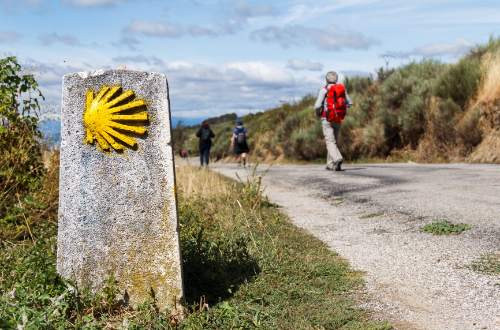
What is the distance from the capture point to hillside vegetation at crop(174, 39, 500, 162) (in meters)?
16.6

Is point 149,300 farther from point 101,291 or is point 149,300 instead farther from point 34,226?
point 34,226

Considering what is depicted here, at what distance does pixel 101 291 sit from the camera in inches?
175

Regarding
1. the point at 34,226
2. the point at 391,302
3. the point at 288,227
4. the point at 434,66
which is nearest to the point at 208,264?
the point at 391,302

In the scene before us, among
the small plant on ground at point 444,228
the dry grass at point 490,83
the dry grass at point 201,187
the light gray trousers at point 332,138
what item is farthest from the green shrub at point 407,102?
the small plant on ground at point 444,228

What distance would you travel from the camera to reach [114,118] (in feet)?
14.6

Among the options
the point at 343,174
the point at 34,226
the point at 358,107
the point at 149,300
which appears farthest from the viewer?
the point at 358,107

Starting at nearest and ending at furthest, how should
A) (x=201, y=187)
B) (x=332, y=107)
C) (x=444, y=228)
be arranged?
(x=444, y=228) → (x=201, y=187) → (x=332, y=107)

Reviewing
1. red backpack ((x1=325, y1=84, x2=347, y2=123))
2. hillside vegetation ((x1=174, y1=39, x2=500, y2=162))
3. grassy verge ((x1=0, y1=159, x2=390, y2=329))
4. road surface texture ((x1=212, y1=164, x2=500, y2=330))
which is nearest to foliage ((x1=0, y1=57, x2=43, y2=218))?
grassy verge ((x1=0, y1=159, x2=390, y2=329))

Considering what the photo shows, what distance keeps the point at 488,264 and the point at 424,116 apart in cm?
1386

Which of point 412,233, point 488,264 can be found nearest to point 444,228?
point 412,233

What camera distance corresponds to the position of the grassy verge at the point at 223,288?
4.24 m

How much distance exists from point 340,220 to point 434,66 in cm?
1444

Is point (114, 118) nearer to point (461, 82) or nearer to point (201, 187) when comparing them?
point (201, 187)

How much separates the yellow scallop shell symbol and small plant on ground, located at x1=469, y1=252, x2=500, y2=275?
2.93m
